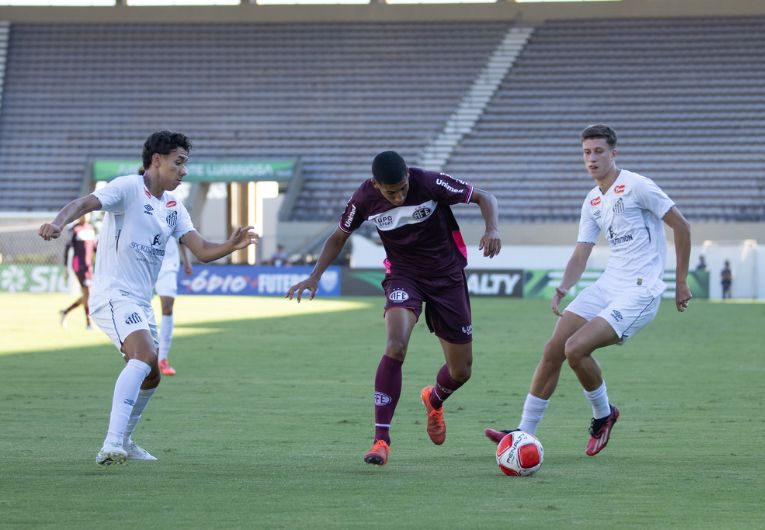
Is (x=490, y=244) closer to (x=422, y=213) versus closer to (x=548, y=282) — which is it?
(x=422, y=213)

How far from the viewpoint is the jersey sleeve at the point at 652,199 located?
8.62 m

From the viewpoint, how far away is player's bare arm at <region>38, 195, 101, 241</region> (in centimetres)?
703

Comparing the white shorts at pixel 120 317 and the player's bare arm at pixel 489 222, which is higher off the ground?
the player's bare arm at pixel 489 222

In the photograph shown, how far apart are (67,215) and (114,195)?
655 mm

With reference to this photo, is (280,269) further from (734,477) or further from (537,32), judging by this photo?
(734,477)

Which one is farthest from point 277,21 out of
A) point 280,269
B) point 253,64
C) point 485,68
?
point 280,269

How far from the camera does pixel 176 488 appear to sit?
7.02 metres

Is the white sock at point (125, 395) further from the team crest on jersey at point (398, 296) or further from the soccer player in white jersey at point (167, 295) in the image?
the soccer player in white jersey at point (167, 295)

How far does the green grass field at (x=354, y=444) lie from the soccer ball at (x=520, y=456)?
11 centimetres

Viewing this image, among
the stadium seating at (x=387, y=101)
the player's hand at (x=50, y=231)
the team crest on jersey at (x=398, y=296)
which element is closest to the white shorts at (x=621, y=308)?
the team crest on jersey at (x=398, y=296)

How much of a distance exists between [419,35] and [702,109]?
11.0m

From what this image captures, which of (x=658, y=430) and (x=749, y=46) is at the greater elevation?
(x=749, y=46)

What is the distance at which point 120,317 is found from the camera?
8055mm

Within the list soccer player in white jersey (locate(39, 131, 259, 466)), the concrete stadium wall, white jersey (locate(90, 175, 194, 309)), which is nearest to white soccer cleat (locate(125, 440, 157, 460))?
soccer player in white jersey (locate(39, 131, 259, 466))
